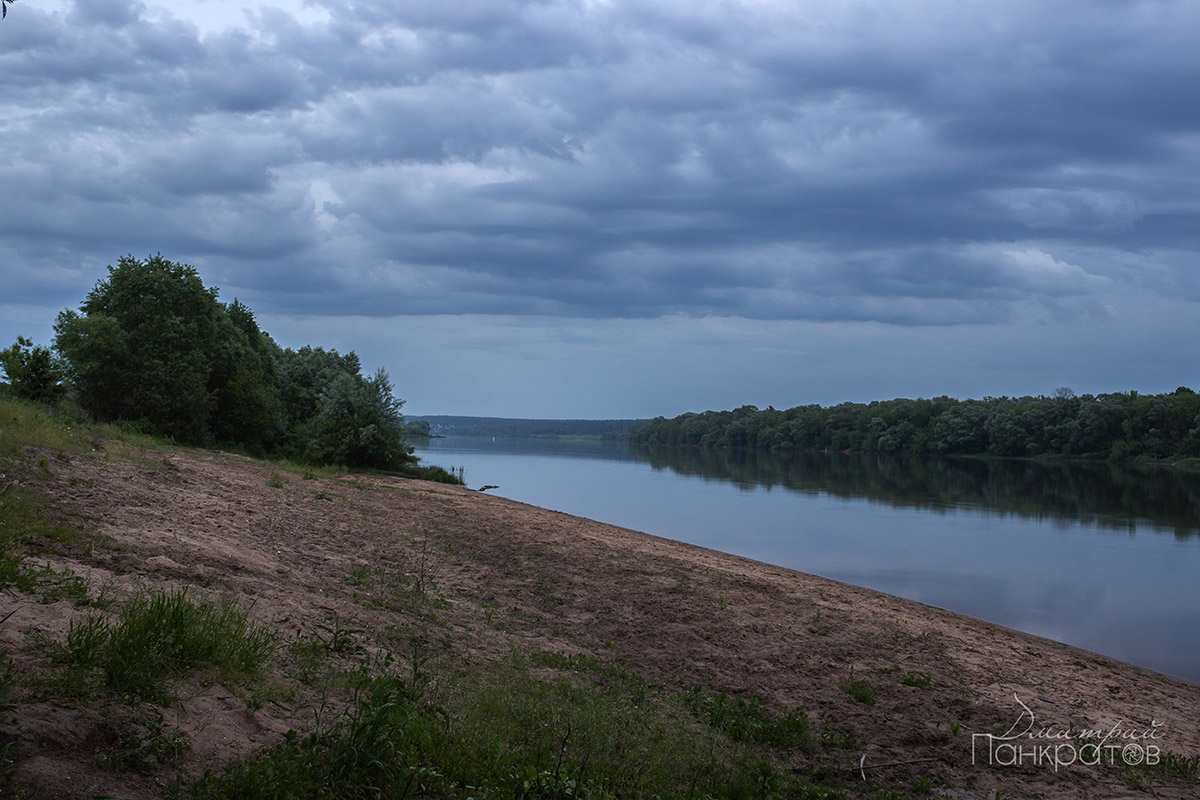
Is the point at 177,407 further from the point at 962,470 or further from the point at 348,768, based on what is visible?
the point at 962,470

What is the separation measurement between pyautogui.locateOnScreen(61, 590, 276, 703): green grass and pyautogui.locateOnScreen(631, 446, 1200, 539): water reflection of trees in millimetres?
30523

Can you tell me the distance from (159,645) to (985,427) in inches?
3701

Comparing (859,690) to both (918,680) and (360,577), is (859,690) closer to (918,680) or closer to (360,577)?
(918,680)

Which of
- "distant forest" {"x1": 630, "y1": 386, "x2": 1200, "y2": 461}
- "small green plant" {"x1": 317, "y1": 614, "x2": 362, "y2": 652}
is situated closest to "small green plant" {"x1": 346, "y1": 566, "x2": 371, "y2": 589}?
"small green plant" {"x1": 317, "y1": 614, "x2": 362, "y2": 652}

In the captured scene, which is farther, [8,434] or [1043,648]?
[1043,648]

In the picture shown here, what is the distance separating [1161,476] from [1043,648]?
5549cm

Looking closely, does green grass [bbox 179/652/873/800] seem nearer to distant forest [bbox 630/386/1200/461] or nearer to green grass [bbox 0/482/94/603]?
green grass [bbox 0/482/94/603]

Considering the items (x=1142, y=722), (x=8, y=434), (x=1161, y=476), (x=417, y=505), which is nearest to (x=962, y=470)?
(x=1161, y=476)

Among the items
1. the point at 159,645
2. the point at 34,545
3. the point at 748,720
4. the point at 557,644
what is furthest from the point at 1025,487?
the point at 159,645

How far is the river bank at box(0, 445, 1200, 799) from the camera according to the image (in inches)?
176

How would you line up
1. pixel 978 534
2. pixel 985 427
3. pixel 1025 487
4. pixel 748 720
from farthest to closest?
pixel 985 427 < pixel 1025 487 < pixel 978 534 < pixel 748 720

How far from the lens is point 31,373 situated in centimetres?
2138

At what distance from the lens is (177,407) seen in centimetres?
2716

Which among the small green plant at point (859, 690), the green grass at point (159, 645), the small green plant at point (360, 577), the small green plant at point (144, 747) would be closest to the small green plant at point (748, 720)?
the small green plant at point (859, 690)
